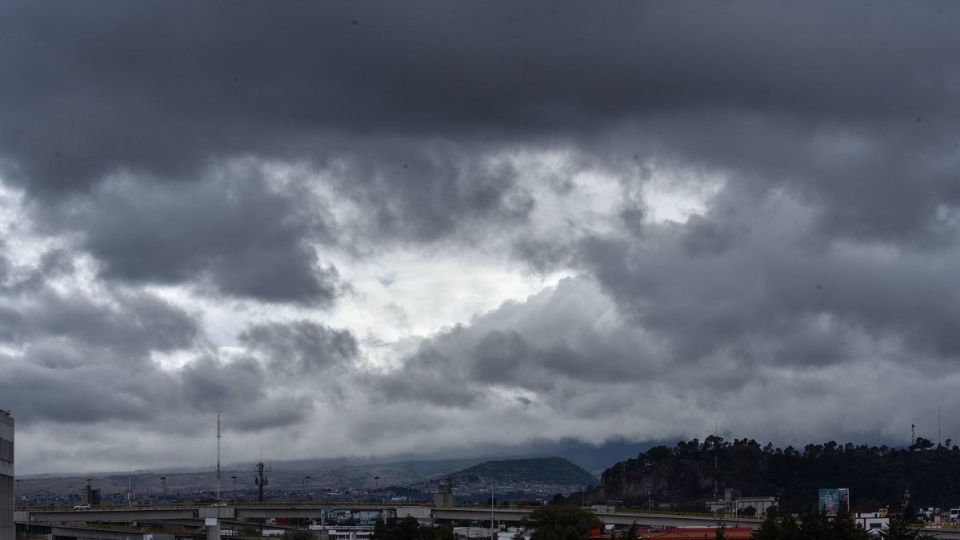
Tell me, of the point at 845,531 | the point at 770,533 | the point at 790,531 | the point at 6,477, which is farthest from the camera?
the point at 770,533

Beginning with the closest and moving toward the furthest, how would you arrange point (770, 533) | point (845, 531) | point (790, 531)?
1. point (845, 531)
2. point (790, 531)
3. point (770, 533)

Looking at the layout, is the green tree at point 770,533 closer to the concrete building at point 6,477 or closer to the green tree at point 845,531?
the green tree at point 845,531

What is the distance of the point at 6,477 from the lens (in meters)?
126

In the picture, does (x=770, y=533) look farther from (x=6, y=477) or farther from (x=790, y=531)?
(x=6, y=477)

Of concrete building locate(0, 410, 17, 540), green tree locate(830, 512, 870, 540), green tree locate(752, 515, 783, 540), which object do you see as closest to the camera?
concrete building locate(0, 410, 17, 540)

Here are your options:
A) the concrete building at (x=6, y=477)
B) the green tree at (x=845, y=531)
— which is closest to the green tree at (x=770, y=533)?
the green tree at (x=845, y=531)

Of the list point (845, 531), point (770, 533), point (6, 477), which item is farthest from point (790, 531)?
point (6, 477)

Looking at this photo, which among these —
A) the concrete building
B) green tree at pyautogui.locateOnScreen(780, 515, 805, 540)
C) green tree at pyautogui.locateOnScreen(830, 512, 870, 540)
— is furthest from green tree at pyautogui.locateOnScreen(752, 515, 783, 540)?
the concrete building

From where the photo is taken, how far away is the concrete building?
4820 inches

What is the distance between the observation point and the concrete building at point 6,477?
402ft

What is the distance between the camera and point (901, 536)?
180 metres

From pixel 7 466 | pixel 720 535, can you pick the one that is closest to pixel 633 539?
pixel 720 535

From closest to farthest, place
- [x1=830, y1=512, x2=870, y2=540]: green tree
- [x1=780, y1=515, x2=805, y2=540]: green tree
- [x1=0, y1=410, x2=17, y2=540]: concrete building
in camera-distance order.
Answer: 1. [x1=0, y1=410, x2=17, y2=540]: concrete building
2. [x1=830, y1=512, x2=870, y2=540]: green tree
3. [x1=780, y1=515, x2=805, y2=540]: green tree

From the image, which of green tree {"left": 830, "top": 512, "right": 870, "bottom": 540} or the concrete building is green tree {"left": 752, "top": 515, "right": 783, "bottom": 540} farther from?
the concrete building
